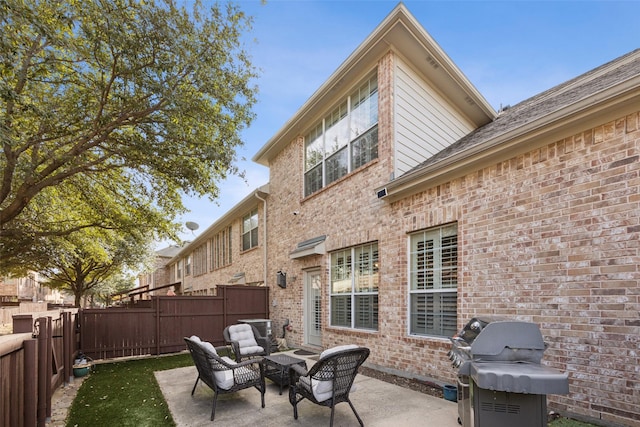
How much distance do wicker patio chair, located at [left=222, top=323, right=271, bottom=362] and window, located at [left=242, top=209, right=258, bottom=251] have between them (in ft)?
19.4

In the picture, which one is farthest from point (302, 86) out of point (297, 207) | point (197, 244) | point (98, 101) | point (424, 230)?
point (197, 244)

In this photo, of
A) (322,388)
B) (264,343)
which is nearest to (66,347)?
(264,343)

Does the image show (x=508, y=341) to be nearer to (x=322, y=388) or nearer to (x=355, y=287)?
(x=322, y=388)

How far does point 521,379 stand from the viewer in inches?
107

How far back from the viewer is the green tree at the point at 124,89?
546 cm

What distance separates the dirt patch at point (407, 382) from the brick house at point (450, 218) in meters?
0.17

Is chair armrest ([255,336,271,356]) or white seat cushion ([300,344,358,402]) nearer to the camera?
white seat cushion ([300,344,358,402])

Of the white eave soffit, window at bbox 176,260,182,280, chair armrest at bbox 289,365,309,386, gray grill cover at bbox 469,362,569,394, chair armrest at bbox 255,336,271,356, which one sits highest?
the white eave soffit

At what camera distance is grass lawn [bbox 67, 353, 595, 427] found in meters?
4.37

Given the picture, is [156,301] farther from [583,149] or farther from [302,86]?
[583,149]

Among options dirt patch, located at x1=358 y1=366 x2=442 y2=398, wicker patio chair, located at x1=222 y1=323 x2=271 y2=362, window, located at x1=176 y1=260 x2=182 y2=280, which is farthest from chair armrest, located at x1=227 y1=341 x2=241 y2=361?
window, located at x1=176 y1=260 x2=182 y2=280

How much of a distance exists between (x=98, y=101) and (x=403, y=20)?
6.33 meters

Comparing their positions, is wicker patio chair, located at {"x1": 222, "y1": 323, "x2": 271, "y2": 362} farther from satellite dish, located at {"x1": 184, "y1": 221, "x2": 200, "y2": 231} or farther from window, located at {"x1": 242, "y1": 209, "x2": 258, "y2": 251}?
satellite dish, located at {"x1": 184, "y1": 221, "x2": 200, "y2": 231}


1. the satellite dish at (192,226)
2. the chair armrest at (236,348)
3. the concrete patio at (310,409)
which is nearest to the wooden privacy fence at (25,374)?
the concrete patio at (310,409)
